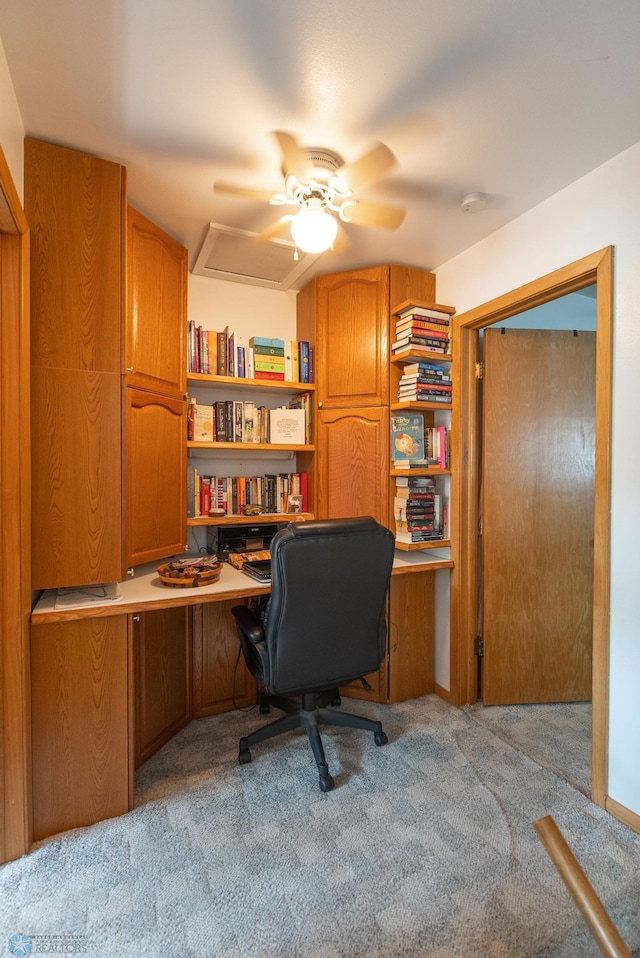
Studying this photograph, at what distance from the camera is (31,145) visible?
1.57 meters

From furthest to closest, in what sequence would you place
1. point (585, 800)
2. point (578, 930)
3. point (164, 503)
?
point (164, 503)
point (585, 800)
point (578, 930)

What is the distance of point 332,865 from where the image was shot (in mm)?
1425

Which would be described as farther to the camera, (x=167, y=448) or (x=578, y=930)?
(x=167, y=448)

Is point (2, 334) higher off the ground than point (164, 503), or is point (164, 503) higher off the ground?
point (2, 334)

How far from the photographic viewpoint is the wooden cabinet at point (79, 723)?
153cm

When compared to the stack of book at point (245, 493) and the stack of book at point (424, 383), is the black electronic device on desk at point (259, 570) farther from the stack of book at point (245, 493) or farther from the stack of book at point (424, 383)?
the stack of book at point (424, 383)

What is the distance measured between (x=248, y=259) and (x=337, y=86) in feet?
3.61

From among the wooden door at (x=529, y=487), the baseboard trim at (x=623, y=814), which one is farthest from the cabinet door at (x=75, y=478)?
the baseboard trim at (x=623, y=814)

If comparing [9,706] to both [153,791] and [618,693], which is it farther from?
[618,693]

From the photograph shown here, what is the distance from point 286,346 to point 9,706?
204 centimetres

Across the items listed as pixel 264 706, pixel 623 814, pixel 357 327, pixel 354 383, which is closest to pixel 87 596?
pixel 264 706

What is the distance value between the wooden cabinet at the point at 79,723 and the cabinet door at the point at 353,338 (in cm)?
160

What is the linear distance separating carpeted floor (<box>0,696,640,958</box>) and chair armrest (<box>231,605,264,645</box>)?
0.61m

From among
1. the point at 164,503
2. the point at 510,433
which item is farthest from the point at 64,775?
the point at 510,433
